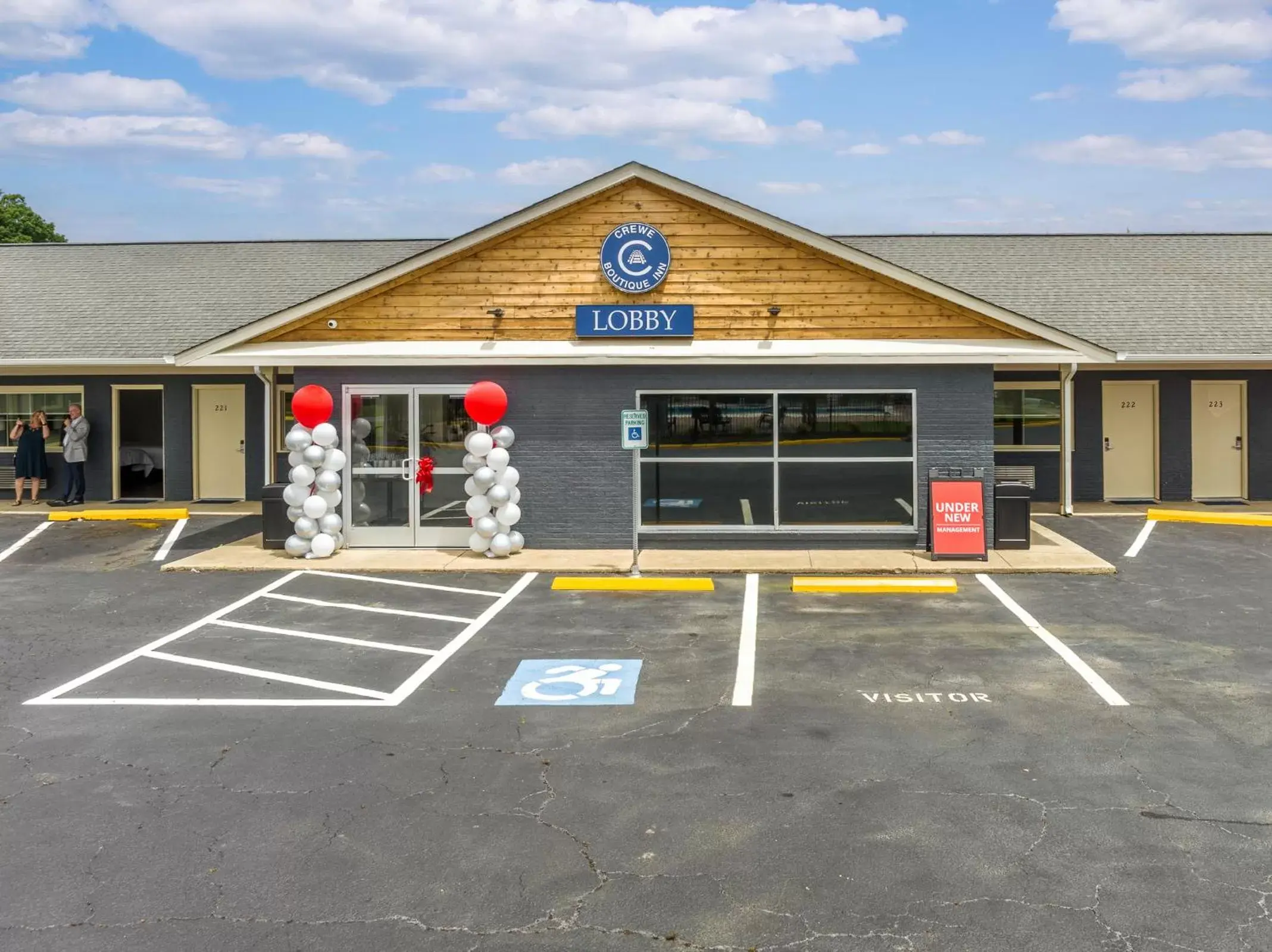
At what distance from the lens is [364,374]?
48.2ft

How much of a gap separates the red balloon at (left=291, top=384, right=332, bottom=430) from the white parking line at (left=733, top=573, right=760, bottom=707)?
5997 millimetres

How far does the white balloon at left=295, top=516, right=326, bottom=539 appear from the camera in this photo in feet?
45.9

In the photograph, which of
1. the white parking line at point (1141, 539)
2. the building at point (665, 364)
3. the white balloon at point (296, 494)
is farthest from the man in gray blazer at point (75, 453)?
the white parking line at point (1141, 539)

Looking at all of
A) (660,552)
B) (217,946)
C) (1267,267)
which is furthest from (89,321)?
(1267,267)

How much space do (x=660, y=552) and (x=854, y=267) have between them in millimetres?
4579

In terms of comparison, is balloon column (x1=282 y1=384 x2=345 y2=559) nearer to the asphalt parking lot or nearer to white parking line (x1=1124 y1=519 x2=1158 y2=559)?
the asphalt parking lot

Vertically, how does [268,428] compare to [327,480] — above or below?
above

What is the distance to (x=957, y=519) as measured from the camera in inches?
536

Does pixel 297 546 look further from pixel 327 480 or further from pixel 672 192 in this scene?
pixel 672 192

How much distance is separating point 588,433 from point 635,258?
7.99 feet

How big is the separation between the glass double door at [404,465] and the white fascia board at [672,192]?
1400mm

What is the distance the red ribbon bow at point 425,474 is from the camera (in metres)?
14.6

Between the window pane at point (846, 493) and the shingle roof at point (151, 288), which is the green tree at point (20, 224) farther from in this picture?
the window pane at point (846, 493)

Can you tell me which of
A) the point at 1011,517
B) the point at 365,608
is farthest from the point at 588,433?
the point at 1011,517
